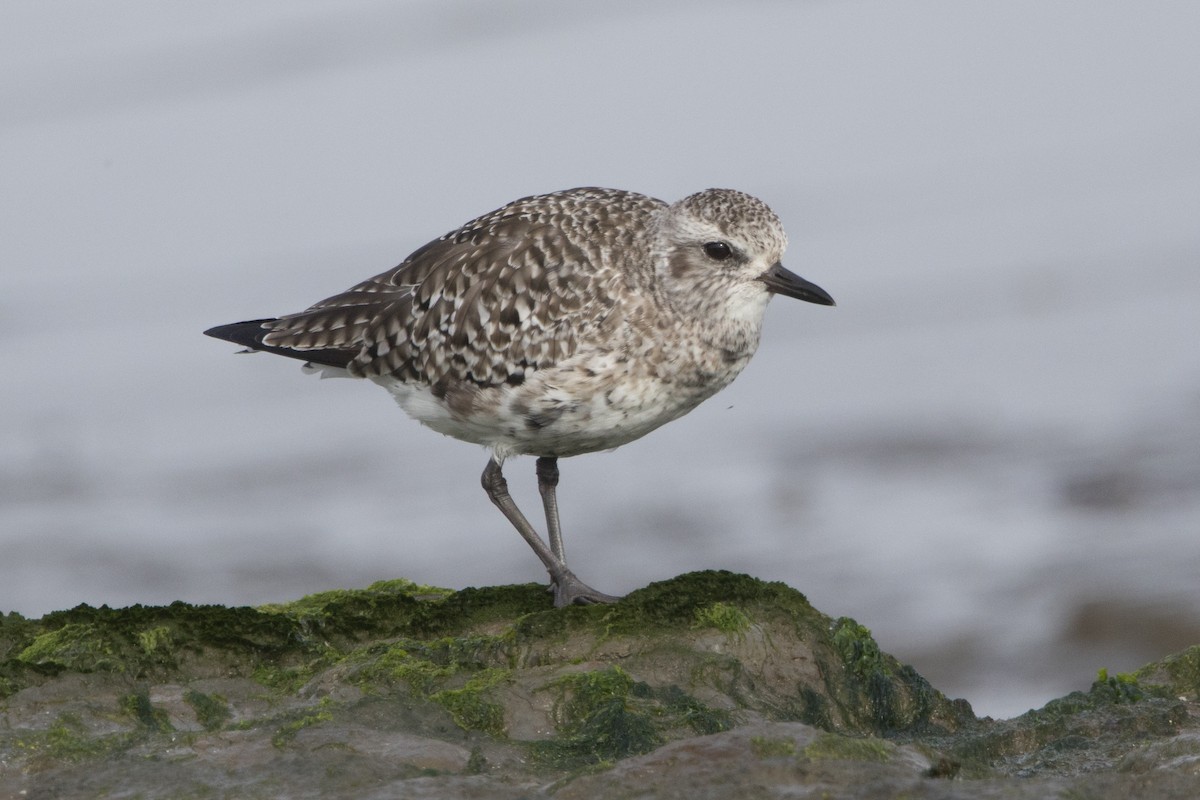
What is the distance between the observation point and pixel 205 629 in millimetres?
5934

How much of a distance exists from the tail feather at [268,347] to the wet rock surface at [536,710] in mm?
1688

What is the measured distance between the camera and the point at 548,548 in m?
7.82

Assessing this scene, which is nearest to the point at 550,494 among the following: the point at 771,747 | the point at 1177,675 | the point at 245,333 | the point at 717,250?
the point at 717,250

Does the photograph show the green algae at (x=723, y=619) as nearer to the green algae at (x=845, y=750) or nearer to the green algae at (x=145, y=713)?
the green algae at (x=845, y=750)

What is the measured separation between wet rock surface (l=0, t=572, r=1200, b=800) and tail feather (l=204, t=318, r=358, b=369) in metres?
1.69

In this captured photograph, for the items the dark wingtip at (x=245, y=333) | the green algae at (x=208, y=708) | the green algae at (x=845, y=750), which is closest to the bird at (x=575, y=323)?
the dark wingtip at (x=245, y=333)

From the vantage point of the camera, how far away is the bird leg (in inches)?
285

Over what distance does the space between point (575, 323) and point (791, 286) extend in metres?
1.02

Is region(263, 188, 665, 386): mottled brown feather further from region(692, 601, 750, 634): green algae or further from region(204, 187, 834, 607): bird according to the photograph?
region(692, 601, 750, 634): green algae

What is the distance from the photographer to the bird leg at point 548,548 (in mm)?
7230

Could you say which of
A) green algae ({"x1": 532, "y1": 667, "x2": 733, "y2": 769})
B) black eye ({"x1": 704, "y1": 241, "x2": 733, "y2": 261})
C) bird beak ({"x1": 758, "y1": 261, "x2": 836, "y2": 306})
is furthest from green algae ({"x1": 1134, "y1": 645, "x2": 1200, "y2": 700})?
black eye ({"x1": 704, "y1": 241, "x2": 733, "y2": 261})

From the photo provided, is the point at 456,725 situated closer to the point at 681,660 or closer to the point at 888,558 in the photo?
the point at 681,660

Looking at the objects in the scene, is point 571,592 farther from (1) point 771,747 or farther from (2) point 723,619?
(1) point 771,747

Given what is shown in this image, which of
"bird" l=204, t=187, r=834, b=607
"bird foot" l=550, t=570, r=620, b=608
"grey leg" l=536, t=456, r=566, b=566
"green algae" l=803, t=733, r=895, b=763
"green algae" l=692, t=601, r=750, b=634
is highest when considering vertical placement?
"bird" l=204, t=187, r=834, b=607
